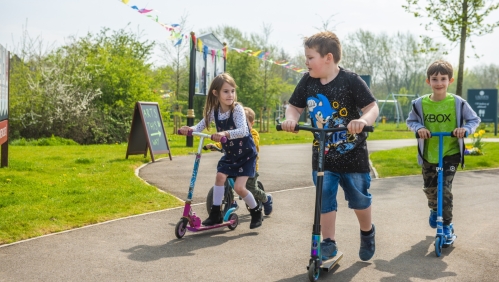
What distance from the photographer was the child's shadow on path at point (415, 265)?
15.7 feet

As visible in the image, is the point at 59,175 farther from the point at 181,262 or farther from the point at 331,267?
the point at 331,267

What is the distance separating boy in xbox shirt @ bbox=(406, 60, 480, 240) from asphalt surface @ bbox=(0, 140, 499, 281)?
1.92 ft

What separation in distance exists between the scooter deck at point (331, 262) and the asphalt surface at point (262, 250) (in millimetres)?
61

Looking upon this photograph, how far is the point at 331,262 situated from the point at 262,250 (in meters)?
0.90

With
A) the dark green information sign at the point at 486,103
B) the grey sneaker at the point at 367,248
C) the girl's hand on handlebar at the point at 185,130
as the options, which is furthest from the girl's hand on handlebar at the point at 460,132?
the dark green information sign at the point at 486,103

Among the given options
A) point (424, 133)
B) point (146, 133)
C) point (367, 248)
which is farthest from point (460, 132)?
point (146, 133)

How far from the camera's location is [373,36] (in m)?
67.7

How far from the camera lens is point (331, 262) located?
486 centimetres

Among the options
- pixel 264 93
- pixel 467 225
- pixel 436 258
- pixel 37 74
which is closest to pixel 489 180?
pixel 467 225

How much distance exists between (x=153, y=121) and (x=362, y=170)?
8898mm

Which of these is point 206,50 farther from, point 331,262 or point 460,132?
point 331,262

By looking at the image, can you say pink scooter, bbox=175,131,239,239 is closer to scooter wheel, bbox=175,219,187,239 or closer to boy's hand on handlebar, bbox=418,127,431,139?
scooter wheel, bbox=175,219,187,239

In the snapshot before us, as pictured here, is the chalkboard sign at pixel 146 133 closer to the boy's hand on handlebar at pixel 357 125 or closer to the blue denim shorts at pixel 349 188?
the blue denim shorts at pixel 349 188

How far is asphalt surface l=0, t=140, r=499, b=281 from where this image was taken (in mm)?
4781
